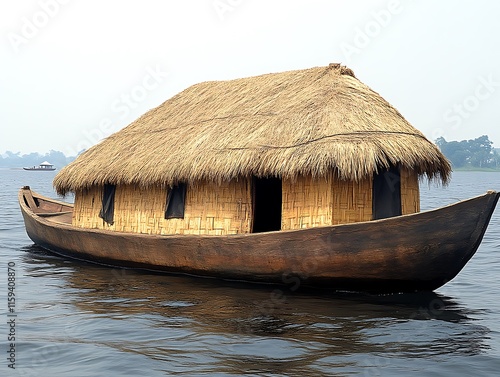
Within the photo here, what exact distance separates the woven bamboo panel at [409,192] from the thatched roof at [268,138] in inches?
6.3

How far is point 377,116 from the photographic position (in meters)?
10.5

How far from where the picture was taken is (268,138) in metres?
10.5

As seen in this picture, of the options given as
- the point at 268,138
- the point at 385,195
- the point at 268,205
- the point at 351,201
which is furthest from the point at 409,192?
the point at 268,205

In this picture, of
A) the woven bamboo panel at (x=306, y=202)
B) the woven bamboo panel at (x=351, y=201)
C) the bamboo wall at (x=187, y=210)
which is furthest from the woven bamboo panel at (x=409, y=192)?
the bamboo wall at (x=187, y=210)

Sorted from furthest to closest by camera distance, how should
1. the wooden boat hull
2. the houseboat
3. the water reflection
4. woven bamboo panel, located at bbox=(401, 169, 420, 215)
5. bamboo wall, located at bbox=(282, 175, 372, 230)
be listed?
woven bamboo panel, located at bbox=(401, 169, 420, 215), bamboo wall, located at bbox=(282, 175, 372, 230), the houseboat, the wooden boat hull, the water reflection

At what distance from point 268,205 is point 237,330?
5754 millimetres

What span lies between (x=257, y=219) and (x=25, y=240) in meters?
7.49

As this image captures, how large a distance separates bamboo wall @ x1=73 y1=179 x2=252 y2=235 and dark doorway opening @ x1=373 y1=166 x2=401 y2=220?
1.90m

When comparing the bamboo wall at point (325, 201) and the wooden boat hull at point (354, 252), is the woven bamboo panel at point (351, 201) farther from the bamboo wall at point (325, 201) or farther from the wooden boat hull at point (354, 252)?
the wooden boat hull at point (354, 252)

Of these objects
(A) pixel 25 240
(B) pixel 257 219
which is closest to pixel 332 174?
(B) pixel 257 219

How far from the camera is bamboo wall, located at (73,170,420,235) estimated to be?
9938 millimetres

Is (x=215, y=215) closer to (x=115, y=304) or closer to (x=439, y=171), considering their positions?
(x=115, y=304)

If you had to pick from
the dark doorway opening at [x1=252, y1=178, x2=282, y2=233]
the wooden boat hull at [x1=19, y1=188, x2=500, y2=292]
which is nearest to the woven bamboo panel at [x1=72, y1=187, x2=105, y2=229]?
the wooden boat hull at [x1=19, y1=188, x2=500, y2=292]

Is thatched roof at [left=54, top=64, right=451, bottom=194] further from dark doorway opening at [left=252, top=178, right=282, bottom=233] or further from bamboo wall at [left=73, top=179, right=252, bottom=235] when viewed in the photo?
dark doorway opening at [left=252, top=178, right=282, bottom=233]
